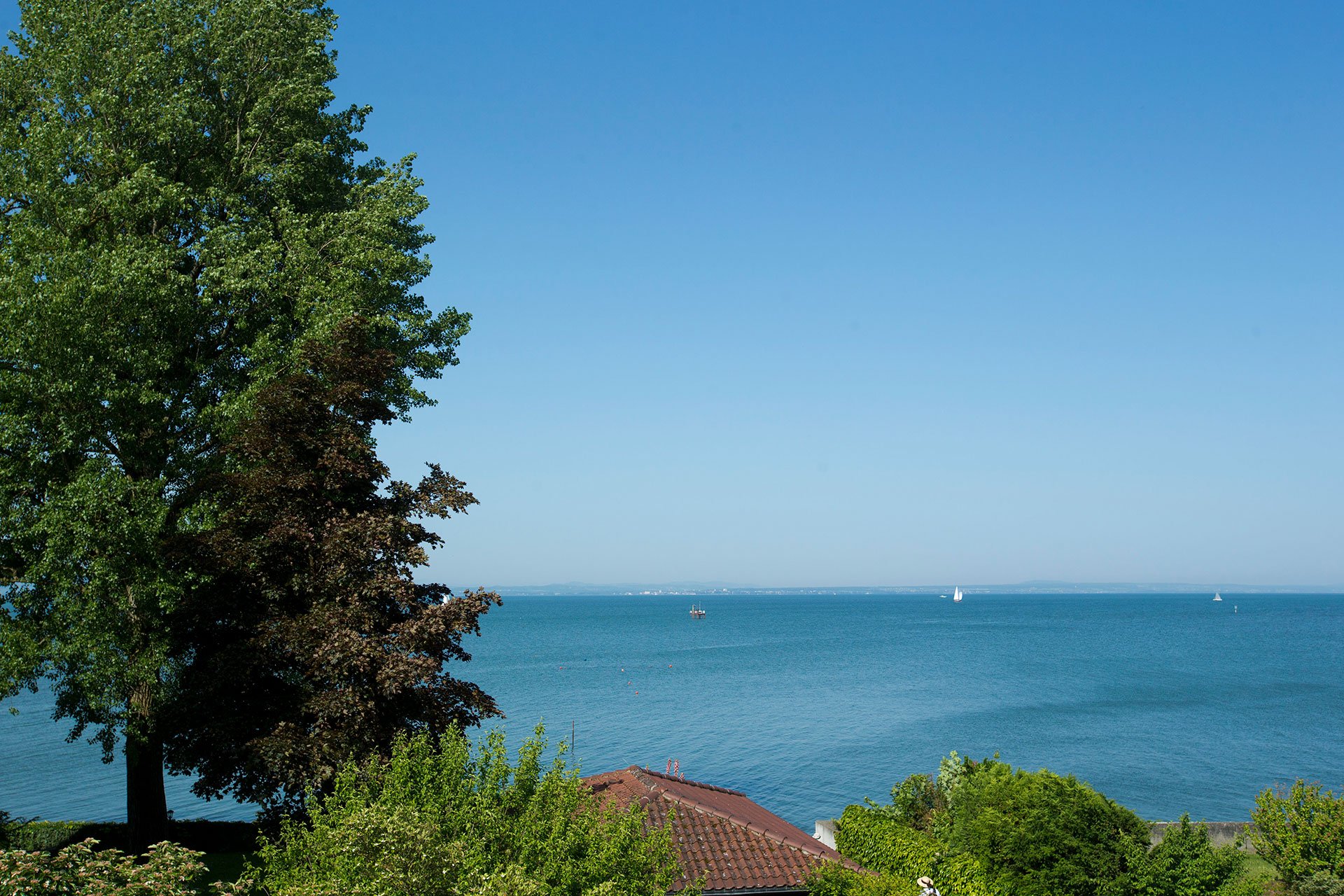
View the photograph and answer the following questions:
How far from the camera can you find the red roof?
19.9 m

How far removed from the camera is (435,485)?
63.3 feet

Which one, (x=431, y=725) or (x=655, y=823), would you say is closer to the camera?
(x=431, y=725)

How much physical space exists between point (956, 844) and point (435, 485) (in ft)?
51.1

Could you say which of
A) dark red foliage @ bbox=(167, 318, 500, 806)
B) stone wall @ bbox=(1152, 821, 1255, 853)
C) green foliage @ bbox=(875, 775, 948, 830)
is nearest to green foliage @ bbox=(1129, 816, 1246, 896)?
green foliage @ bbox=(875, 775, 948, 830)

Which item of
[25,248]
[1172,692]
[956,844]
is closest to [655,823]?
[956,844]

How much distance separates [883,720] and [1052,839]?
Result: 171ft

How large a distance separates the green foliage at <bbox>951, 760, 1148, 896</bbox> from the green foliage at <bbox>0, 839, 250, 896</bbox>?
59.4ft

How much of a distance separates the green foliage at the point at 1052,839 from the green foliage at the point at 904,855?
725mm

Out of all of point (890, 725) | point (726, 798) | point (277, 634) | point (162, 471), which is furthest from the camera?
point (890, 725)

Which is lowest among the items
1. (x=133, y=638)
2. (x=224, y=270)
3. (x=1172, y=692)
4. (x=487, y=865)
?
(x=1172, y=692)

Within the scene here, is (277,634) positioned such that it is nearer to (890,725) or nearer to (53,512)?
(53,512)

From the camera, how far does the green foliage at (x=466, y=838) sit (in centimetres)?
1082

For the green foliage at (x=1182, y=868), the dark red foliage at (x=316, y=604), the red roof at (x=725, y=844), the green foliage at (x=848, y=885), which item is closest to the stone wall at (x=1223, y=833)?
the green foliage at (x=1182, y=868)

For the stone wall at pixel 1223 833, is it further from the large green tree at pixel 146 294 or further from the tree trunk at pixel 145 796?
the tree trunk at pixel 145 796
